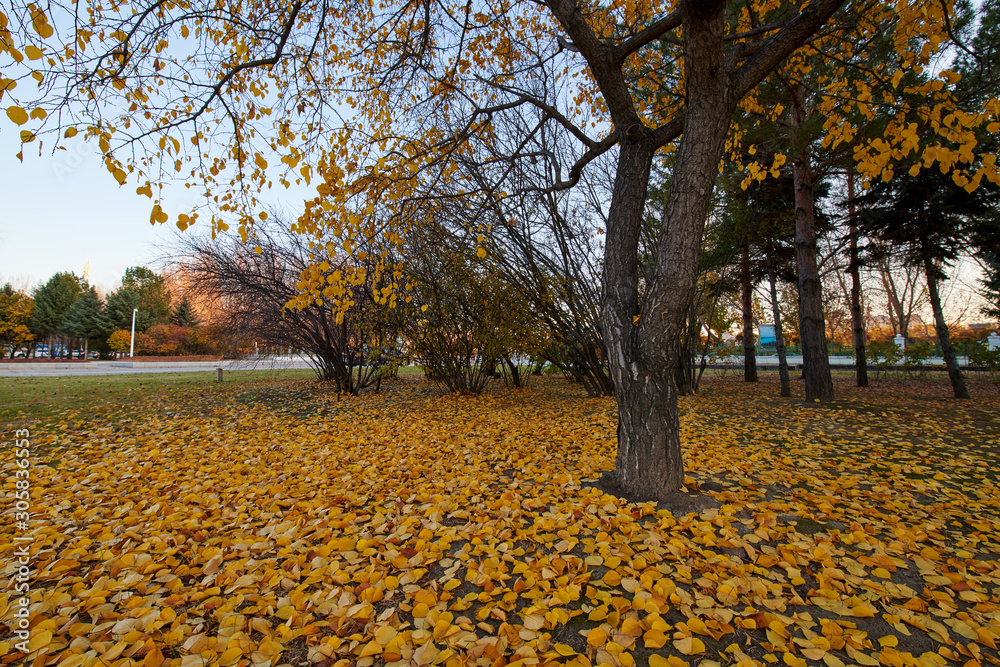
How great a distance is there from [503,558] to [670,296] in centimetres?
199

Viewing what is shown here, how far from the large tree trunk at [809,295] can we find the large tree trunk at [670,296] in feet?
21.0

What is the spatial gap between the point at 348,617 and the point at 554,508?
1539 millimetres

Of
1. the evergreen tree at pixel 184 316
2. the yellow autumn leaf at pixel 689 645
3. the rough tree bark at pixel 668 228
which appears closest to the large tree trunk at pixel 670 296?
the rough tree bark at pixel 668 228

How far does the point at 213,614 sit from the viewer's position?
185cm

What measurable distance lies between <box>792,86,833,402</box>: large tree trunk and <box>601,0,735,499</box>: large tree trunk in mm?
6408

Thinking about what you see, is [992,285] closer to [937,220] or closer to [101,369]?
[937,220]

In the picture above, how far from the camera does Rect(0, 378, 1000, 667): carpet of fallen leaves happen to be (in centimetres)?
166

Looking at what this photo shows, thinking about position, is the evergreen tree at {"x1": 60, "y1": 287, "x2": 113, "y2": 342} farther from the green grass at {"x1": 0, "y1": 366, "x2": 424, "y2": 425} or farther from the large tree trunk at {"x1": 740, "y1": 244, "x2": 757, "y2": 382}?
the large tree trunk at {"x1": 740, "y1": 244, "x2": 757, "y2": 382}

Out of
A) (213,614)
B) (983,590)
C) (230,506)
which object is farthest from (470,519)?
(983,590)

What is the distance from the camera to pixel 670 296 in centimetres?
292

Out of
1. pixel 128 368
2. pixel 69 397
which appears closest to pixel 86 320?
pixel 128 368

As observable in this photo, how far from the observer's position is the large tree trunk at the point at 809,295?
7715 mm

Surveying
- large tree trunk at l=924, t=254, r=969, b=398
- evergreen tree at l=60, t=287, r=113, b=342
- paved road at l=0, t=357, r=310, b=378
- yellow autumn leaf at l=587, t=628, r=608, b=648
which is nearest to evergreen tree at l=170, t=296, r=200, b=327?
evergreen tree at l=60, t=287, r=113, b=342

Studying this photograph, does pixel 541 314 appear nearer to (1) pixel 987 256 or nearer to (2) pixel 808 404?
(2) pixel 808 404
